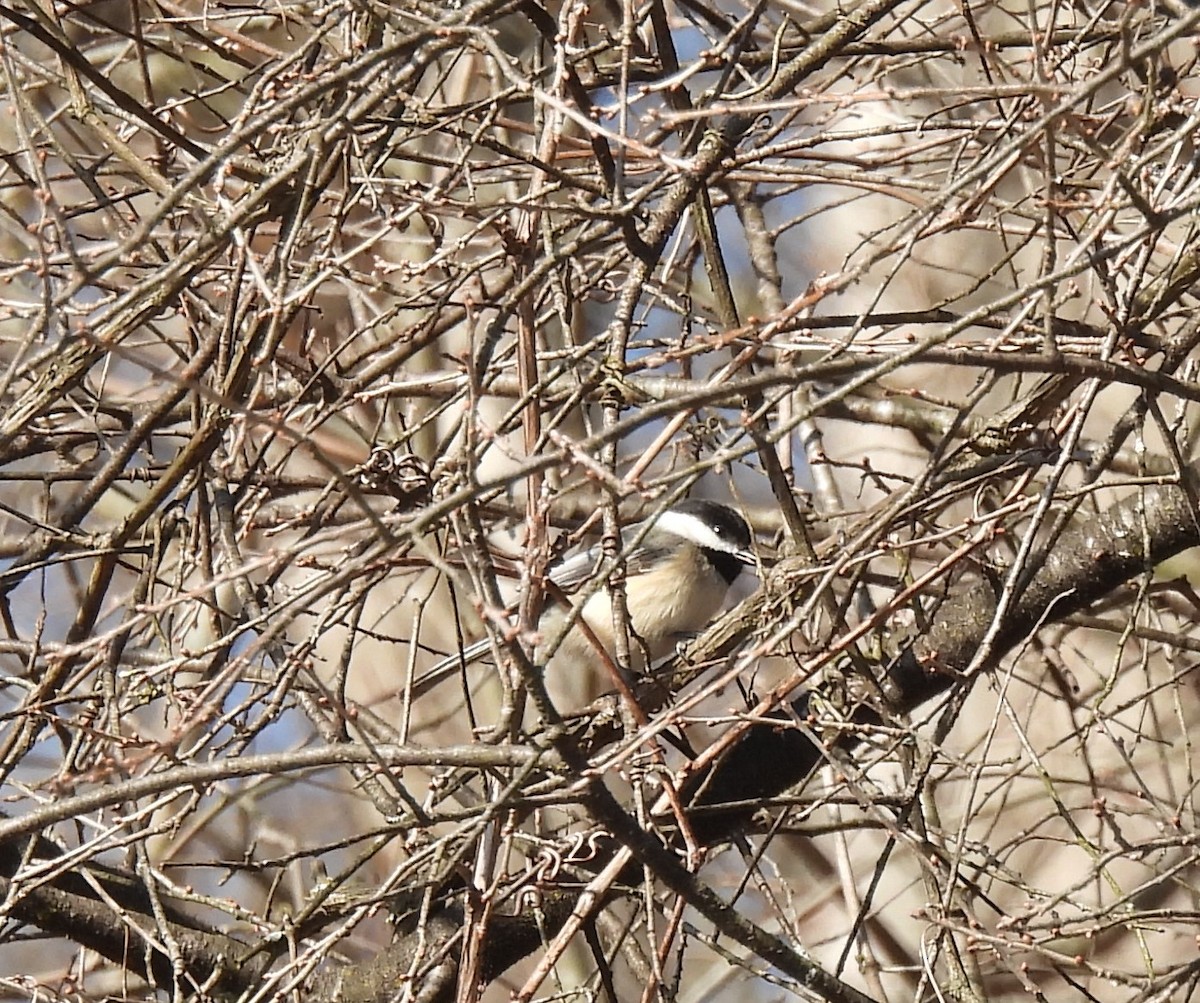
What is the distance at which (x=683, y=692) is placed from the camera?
3758mm

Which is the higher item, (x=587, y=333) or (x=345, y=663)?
(x=587, y=333)

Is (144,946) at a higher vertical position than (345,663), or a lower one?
lower

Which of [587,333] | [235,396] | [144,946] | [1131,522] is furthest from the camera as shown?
[587,333]

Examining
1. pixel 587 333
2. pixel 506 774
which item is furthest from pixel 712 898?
pixel 587 333

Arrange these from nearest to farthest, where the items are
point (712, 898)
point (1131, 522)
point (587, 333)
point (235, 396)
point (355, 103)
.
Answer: point (712, 898)
point (355, 103)
point (235, 396)
point (1131, 522)
point (587, 333)

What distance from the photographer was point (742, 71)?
3168 mm

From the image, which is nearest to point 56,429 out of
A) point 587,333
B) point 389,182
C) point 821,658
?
point 389,182

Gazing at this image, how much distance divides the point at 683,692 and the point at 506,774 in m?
1.53

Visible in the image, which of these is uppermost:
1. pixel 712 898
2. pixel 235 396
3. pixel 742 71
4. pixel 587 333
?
pixel 587 333

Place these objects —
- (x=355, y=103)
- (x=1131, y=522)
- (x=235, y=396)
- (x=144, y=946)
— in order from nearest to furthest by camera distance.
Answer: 1. (x=355, y=103)
2. (x=235, y=396)
3. (x=1131, y=522)
4. (x=144, y=946)

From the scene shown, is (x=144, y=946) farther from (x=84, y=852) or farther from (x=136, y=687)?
(x=84, y=852)

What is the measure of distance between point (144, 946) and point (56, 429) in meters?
1.20

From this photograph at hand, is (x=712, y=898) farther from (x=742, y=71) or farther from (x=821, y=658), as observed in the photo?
(x=742, y=71)

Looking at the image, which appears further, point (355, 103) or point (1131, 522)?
point (1131, 522)
